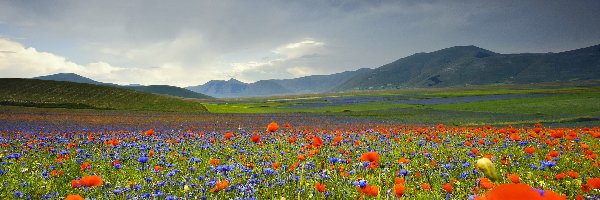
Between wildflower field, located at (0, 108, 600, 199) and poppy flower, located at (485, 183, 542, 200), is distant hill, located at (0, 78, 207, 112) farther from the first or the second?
poppy flower, located at (485, 183, 542, 200)

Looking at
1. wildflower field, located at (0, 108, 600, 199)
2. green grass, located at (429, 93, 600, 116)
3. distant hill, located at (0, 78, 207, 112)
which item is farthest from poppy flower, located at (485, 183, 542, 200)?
distant hill, located at (0, 78, 207, 112)


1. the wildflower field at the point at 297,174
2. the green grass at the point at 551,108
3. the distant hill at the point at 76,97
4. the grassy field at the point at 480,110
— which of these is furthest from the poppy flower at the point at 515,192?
the distant hill at the point at 76,97

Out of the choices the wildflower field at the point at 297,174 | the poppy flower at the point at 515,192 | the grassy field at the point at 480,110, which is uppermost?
the poppy flower at the point at 515,192

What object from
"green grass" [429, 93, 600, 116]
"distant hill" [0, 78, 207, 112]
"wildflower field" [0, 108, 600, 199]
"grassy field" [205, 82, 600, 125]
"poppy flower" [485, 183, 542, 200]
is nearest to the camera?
"poppy flower" [485, 183, 542, 200]

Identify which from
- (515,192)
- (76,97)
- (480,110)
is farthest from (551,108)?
(76,97)

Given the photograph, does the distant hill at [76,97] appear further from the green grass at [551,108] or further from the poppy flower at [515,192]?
the poppy flower at [515,192]

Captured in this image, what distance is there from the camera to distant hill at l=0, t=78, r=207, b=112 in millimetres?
54194

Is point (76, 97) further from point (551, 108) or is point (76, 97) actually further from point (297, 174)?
point (551, 108)

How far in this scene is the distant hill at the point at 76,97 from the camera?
178ft

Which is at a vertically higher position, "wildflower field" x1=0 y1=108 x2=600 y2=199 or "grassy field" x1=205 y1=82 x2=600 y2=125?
"wildflower field" x1=0 y1=108 x2=600 y2=199

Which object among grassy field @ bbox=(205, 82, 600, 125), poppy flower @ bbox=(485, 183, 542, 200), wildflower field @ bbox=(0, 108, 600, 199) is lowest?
grassy field @ bbox=(205, 82, 600, 125)

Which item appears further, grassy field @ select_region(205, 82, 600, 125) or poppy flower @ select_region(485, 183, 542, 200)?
grassy field @ select_region(205, 82, 600, 125)

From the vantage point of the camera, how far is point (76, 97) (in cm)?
5991

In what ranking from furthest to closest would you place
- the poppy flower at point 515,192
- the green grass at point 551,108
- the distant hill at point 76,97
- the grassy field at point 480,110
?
the distant hill at point 76,97 < the green grass at point 551,108 < the grassy field at point 480,110 < the poppy flower at point 515,192
